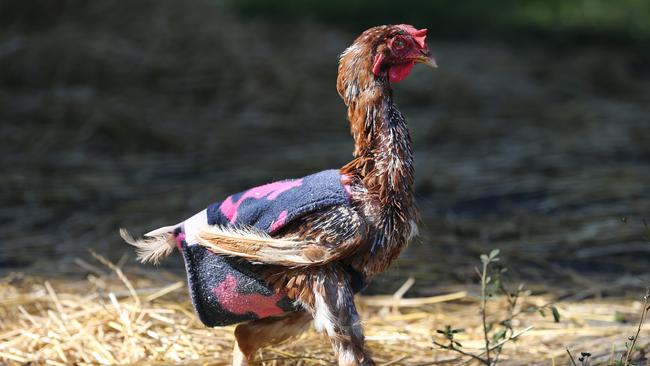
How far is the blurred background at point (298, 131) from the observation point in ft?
15.0

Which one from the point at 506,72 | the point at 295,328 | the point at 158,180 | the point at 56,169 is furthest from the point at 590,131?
the point at 295,328

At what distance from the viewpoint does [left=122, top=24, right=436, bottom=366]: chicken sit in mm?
2480

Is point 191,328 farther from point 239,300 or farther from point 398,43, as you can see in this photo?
point 398,43

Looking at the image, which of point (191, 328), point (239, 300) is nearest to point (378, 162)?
point (239, 300)

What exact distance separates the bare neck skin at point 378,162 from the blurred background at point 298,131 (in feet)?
5.06

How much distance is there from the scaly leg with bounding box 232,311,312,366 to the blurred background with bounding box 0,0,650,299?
1.31 m

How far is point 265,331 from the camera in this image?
110 inches

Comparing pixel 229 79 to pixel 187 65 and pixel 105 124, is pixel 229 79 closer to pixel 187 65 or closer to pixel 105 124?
pixel 187 65

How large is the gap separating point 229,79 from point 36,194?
7.99 ft

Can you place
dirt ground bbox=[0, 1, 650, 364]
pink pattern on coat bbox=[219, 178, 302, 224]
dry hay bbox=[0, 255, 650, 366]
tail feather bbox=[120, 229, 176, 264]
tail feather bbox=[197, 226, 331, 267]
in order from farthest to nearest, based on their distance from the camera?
1. dirt ground bbox=[0, 1, 650, 364]
2. dry hay bbox=[0, 255, 650, 366]
3. tail feather bbox=[120, 229, 176, 264]
4. pink pattern on coat bbox=[219, 178, 302, 224]
5. tail feather bbox=[197, 226, 331, 267]

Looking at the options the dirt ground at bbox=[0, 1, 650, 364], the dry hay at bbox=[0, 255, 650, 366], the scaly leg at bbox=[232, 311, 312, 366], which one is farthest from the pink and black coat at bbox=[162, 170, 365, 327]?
the dirt ground at bbox=[0, 1, 650, 364]

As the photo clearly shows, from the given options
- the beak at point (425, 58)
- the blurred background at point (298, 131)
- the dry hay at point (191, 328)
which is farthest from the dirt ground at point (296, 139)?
the beak at point (425, 58)

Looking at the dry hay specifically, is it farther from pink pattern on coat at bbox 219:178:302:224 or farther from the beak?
the beak

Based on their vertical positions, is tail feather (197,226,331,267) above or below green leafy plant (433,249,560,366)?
above
